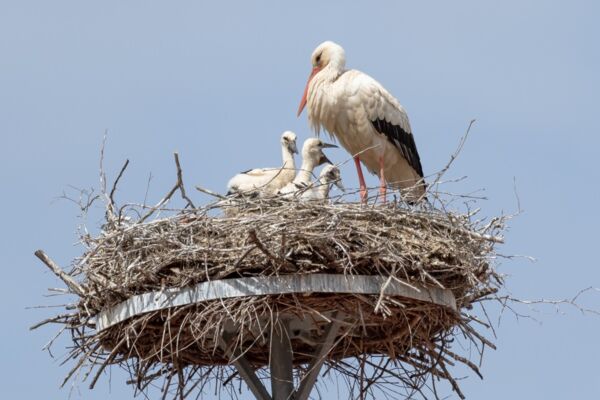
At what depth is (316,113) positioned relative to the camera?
461 inches

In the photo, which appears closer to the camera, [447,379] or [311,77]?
[447,379]

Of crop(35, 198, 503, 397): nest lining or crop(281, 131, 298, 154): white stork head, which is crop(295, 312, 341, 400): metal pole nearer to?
crop(35, 198, 503, 397): nest lining

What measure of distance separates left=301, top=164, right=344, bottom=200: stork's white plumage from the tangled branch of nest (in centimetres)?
56

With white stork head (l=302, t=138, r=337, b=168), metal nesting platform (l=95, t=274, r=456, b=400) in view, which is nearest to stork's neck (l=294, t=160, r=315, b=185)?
white stork head (l=302, t=138, r=337, b=168)

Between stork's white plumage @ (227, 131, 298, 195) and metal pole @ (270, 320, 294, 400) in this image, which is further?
stork's white plumage @ (227, 131, 298, 195)

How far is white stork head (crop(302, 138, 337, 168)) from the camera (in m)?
10.7

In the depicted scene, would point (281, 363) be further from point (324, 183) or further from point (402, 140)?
point (402, 140)

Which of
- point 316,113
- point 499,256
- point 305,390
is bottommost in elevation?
point 305,390

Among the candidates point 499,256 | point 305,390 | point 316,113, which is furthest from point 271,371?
point 316,113

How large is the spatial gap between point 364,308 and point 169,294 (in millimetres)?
1120

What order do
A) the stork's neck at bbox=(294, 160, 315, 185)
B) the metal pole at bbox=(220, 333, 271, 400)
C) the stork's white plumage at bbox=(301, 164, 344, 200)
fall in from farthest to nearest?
the stork's neck at bbox=(294, 160, 315, 185)
the stork's white plumage at bbox=(301, 164, 344, 200)
the metal pole at bbox=(220, 333, 271, 400)

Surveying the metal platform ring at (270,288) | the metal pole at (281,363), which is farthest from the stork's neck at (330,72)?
the metal platform ring at (270,288)

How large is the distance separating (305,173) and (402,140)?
172 centimetres

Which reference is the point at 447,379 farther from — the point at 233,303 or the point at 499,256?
the point at 233,303
